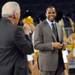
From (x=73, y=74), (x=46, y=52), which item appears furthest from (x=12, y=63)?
(x=73, y=74)

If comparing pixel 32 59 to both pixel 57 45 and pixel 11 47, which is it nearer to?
pixel 57 45

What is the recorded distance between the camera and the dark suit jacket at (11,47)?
4.50 meters

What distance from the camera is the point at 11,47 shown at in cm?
452

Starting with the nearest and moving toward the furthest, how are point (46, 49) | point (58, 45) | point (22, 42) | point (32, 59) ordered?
point (22, 42) < point (58, 45) < point (46, 49) < point (32, 59)

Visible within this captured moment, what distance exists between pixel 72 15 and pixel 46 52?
1106 cm

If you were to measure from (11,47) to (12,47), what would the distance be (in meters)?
0.01

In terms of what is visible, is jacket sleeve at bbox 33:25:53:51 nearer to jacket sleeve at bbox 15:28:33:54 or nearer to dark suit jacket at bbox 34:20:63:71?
dark suit jacket at bbox 34:20:63:71

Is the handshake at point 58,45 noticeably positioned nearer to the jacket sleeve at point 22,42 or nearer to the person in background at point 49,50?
the person in background at point 49,50

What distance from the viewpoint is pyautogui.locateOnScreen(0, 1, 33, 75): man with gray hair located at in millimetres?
4504

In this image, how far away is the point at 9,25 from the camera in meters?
4.53

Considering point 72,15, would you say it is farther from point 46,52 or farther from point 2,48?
point 2,48

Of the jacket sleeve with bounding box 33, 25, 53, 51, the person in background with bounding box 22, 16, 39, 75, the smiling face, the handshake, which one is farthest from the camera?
the smiling face

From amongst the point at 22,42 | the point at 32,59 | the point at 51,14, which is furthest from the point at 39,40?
the point at 22,42

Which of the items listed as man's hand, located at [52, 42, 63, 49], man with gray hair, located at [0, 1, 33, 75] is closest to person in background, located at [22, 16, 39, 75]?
man with gray hair, located at [0, 1, 33, 75]
